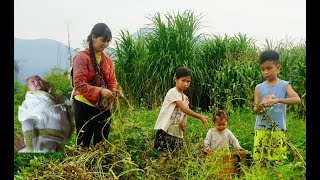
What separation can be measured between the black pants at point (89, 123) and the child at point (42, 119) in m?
0.55

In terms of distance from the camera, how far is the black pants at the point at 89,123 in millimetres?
4574

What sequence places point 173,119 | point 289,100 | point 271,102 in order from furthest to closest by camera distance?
point 173,119
point 289,100
point 271,102

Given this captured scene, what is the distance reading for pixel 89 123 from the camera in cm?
461

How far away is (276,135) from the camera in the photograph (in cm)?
423

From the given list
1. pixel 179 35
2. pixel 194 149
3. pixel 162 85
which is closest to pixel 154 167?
pixel 194 149

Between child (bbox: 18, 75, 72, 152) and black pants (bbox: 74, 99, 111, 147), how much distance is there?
549mm

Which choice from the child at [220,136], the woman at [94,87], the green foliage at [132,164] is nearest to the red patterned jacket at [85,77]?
the woman at [94,87]

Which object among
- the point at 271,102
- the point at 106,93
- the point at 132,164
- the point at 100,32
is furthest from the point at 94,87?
the point at 271,102

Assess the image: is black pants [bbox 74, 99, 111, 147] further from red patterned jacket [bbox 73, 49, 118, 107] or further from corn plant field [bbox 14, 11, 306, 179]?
corn plant field [bbox 14, 11, 306, 179]

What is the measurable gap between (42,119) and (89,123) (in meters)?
0.72

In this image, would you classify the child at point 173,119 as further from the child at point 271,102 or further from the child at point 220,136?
the child at point 271,102

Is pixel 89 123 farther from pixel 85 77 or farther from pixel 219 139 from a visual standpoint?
pixel 219 139

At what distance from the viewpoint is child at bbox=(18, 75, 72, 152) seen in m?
5.09
